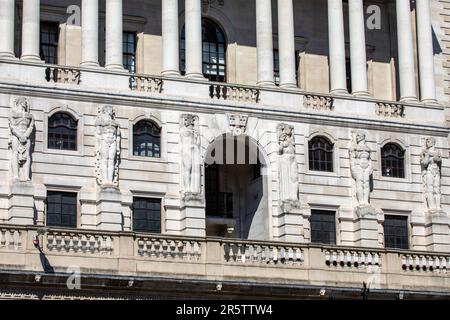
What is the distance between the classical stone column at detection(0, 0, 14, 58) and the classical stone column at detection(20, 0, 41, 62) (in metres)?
0.56

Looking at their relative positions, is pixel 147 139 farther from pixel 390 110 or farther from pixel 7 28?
pixel 390 110

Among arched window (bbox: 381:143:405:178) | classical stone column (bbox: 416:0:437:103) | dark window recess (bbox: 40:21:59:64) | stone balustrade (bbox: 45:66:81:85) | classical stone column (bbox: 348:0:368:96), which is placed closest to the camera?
stone balustrade (bbox: 45:66:81:85)

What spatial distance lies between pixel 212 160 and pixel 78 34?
8.44 meters

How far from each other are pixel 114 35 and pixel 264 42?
7290mm

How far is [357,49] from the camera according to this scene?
66875 mm

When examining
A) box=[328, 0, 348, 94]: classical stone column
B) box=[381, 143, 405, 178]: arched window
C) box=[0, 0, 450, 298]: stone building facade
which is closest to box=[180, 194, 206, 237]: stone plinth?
box=[0, 0, 450, 298]: stone building facade

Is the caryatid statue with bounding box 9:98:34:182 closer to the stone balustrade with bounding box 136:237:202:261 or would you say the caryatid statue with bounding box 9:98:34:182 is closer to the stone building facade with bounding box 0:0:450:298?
the stone building facade with bounding box 0:0:450:298

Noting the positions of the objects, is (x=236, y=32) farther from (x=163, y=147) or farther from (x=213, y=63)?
(x=163, y=147)

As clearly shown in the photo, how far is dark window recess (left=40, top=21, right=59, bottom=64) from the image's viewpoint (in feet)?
209

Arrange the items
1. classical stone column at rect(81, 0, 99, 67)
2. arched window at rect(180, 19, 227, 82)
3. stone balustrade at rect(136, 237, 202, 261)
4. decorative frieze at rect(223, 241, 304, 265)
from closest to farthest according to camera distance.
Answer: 1. stone balustrade at rect(136, 237, 202, 261)
2. decorative frieze at rect(223, 241, 304, 265)
3. classical stone column at rect(81, 0, 99, 67)
4. arched window at rect(180, 19, 227, 82)

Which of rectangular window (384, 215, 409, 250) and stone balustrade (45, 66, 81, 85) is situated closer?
stone balustrade (45, 66, 81, 85)

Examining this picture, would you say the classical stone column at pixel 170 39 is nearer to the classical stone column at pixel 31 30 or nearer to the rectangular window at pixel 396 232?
the classical stone column at pixel 31 30

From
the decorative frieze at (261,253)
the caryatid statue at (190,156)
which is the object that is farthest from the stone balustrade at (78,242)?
the caryatid statue at (190,156)
